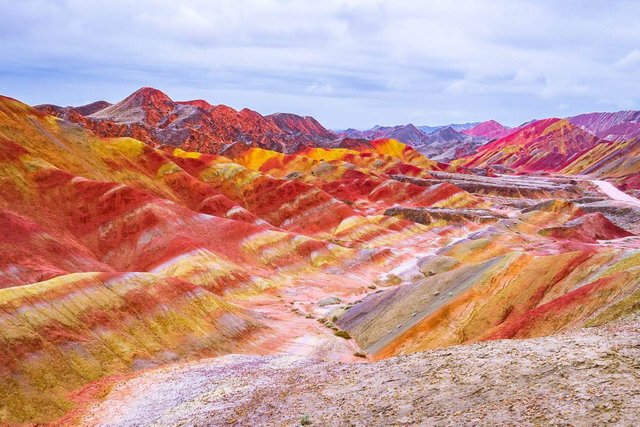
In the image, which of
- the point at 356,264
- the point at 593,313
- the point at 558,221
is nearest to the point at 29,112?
the point at 356,264

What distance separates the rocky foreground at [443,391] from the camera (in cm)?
1602

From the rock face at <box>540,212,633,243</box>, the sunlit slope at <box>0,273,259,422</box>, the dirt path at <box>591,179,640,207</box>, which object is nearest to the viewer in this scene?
the sunlit slope at <box>0,273,259,422</box>

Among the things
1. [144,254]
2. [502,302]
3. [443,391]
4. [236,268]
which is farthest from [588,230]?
[443,391]

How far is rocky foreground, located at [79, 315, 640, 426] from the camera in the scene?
16.0 m

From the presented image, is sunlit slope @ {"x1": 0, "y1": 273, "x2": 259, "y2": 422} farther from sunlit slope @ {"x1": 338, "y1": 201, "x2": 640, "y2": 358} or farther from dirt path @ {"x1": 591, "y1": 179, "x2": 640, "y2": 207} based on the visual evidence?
dirt path @ {"x1": 591, "y1": 179, "x2": 640, "y2": 207}

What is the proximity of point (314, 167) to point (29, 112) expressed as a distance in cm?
10328

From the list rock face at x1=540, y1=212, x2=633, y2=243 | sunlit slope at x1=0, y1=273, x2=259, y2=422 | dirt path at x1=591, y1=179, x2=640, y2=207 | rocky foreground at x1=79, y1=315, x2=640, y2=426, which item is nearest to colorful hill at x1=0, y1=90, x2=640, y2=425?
sunlit slope at x1=0, y1=273, x2=259, y2=422

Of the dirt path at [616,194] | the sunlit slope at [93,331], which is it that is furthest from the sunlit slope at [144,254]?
the dirt path at [616,194]

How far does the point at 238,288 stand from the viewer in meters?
70.5

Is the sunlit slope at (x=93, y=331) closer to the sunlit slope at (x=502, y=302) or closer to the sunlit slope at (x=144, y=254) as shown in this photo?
the sunlit slope at (x=144, y=254)

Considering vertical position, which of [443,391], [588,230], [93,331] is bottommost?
[93,331]

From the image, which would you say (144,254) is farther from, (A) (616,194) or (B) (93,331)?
(A) (616,194)

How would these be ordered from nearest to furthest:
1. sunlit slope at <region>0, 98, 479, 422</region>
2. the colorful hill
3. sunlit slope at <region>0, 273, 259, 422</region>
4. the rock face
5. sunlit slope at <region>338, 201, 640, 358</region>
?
sunlit slope at <region>338, 201, 640, 358</region>, sunlit slope at <region>0, 273, 259, 422</region>, the colorful hill, sunlit slope at <region>0, 98, 479, 422</region>, the rock face

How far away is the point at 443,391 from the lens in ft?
63.7
